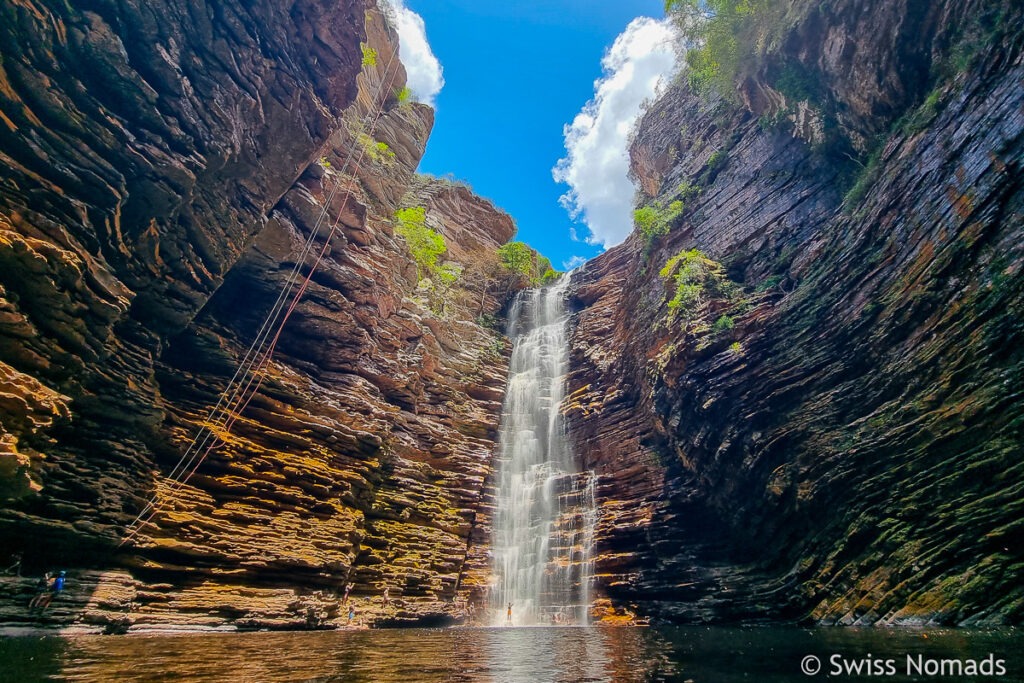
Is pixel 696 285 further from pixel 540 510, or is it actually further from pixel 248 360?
pixel 248 360

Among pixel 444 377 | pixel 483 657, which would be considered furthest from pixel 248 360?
pixel 483 657

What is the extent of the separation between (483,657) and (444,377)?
16465 millimetres

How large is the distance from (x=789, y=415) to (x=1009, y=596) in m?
6.19

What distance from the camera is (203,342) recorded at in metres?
14.1

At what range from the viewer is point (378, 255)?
20.7 metres

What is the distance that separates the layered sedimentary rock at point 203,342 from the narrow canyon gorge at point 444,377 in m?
0.07

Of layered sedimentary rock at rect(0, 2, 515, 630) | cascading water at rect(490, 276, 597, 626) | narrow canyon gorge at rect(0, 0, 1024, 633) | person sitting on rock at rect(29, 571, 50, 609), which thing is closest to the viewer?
layered sedimentary rock at rect(0, 2, 515, 630)

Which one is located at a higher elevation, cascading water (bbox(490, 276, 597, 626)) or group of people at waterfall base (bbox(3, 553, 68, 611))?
cascading water (bbox(490, 276, 597, 626))

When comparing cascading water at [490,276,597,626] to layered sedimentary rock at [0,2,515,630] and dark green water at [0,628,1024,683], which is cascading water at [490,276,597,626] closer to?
layered sedimentary rock at [0,2,515,630]

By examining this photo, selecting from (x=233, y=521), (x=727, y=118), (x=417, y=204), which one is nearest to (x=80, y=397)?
(x=233, y=521)

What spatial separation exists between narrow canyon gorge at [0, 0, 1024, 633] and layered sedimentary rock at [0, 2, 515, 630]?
0.07m

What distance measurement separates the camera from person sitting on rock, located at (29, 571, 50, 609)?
9.42 meters

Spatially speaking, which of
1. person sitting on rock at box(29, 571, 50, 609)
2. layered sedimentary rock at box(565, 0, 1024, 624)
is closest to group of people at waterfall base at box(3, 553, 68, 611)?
person sitting on rock at box(29, 571, 50, 609)

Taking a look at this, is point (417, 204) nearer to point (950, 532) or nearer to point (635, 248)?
point (635, 248)
